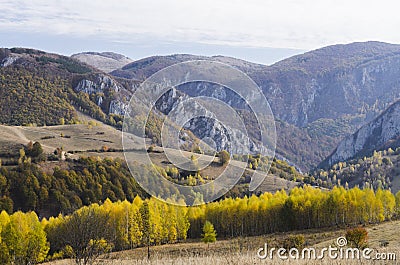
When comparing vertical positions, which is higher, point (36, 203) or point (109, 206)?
point (109, 206)

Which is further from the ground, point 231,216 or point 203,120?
point 203,120

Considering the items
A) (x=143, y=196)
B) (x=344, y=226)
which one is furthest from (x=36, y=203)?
(x=344, y=226)

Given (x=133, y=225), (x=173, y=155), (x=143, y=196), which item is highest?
(x=173, y=155)

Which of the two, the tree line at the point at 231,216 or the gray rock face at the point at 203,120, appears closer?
the gray rock face at the point at 203,120

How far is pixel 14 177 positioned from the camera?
99375 mm

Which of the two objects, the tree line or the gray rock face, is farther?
the tree line

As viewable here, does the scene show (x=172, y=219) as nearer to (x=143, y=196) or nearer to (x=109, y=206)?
(x=109, y=206)

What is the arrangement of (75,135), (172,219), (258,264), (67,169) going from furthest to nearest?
(75,135), (67,169), (172,219), (258,264)

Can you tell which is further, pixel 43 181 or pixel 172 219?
pixel 43 181

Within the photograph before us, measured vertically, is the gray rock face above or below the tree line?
above

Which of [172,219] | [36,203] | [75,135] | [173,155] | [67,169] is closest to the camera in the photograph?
[173,155]

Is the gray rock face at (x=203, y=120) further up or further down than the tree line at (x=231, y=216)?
further up

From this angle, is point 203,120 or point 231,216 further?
point 231,216

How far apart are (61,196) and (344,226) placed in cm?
5999
